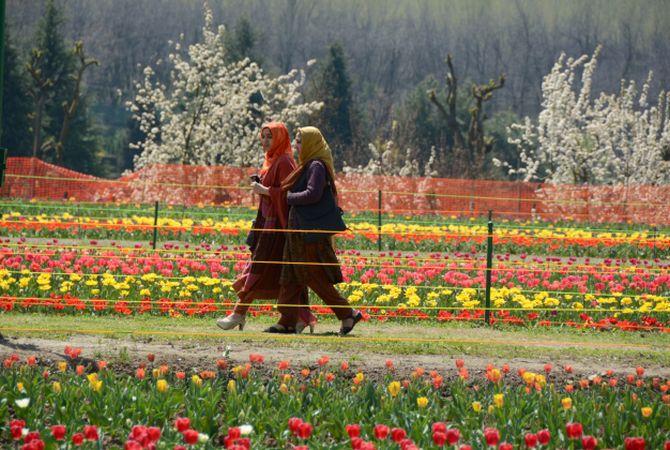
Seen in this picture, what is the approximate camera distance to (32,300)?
34.3 feet

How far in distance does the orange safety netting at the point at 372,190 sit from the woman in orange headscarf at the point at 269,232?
20611 mm

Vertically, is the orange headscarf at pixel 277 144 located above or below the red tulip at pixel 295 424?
above

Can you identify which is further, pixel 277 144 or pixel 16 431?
pixel 277 144

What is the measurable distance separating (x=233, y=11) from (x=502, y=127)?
34192 millimetres

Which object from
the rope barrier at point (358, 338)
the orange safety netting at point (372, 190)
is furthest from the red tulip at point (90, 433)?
the orange safety netting at point (372, 190)

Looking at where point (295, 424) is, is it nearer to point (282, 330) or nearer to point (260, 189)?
point (260, 189)

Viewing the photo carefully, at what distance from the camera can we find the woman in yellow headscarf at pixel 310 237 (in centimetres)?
876

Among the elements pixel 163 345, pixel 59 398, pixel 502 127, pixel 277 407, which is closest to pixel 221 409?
pixel 277 407

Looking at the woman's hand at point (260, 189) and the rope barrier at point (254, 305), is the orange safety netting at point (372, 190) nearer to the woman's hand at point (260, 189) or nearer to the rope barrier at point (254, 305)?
the rope barrier at point (254, 305)

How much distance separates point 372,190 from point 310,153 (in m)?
21.2

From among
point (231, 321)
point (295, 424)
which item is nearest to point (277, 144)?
point (231, 321)

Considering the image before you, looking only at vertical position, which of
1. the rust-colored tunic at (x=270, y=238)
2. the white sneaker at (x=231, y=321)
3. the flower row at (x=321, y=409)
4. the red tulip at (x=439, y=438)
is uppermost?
the rust-colored tunic at (x=270, y=238)

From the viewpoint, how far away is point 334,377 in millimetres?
6488

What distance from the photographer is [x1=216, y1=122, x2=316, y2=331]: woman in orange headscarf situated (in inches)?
353
